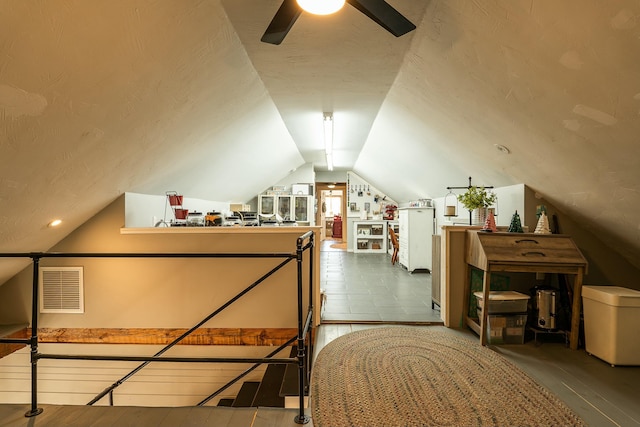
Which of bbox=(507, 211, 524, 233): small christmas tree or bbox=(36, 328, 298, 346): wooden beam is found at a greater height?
bbox=(507, 211, 524, 233): small christmas tree

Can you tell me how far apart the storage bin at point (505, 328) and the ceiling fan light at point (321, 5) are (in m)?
2.69

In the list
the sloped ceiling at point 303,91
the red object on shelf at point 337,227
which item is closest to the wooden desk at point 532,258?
the sloped ceiling at point 303,91

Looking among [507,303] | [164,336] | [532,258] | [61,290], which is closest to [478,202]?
[532,258]

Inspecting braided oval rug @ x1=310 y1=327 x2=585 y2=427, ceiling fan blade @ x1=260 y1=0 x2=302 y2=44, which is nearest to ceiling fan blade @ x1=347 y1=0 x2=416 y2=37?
ceiling fan blade @ x1=260 y1=0 x2=302 y2=44

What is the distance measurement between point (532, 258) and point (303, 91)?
2.70m

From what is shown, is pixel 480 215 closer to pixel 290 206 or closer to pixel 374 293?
Answer: pixel 374 293

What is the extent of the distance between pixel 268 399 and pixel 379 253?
6.07m

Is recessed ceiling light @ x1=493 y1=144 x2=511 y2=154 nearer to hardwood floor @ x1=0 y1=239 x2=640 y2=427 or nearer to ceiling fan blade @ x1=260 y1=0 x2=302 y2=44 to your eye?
hardwood floor @ x1=0 y1=239 x2=640 y2=427

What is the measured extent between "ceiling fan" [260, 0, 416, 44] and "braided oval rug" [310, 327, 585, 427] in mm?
2097

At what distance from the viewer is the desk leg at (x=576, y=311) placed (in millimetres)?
2635

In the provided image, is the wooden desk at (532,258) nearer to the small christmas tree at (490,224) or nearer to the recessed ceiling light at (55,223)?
the small christmas tree at (490,224)

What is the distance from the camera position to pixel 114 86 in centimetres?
203

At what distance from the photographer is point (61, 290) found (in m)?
3.62

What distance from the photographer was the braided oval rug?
1793mm
